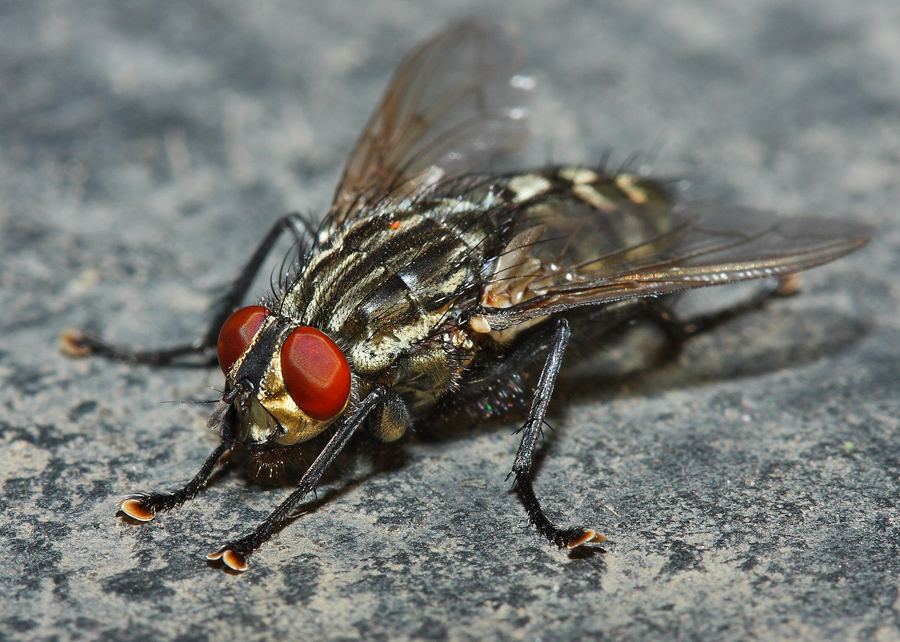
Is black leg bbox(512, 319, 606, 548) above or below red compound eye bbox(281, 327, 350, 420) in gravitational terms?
below

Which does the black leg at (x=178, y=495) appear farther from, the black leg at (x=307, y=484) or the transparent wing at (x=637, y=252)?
the transparent wing at (x=637, y=252)

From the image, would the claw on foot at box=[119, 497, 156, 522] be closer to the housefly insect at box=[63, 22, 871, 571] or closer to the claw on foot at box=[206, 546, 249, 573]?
the housefly insect at box=[63, 22, 871, 571]

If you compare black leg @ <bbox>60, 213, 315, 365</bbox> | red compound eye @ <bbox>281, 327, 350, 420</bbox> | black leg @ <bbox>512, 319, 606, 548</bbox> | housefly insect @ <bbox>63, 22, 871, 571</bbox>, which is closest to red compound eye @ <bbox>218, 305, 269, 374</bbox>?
housefly insect @ <bbox>63, 22, 871, 571</bbox>

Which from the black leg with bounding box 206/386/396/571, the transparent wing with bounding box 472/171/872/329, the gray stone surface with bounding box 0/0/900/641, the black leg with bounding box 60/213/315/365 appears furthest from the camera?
the black leg with bounding box 60/213/315/365

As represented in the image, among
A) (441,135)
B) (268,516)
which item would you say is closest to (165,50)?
(441,135)

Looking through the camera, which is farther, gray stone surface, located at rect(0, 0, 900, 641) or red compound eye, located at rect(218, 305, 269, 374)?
red compound eye, located at rect(218, 305, 269, 374)

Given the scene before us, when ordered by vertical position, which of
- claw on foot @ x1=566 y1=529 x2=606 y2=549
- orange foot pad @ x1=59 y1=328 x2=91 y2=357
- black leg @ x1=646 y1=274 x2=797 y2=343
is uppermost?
orange foot pad @ x1=59 y1=328 x2=91 y2=357

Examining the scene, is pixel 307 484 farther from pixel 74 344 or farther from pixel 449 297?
pixel 74 344
